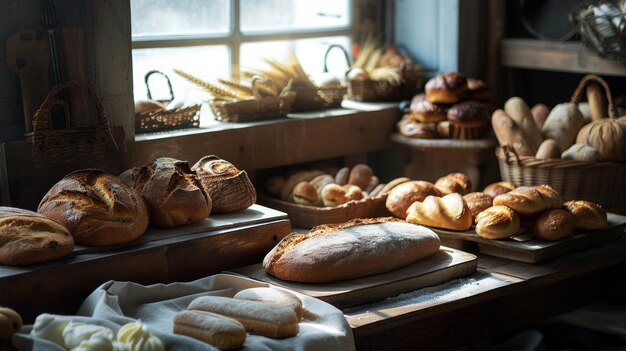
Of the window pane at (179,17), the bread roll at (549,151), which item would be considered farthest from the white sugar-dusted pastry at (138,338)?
the bread roll at (549,151)

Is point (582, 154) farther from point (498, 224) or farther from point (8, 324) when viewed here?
point (8, 324)

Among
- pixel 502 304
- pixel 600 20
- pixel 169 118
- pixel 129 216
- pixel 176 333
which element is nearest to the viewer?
pixel 176 333

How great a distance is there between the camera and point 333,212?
11.5ft

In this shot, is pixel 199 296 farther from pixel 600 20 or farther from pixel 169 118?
pixel 600 20

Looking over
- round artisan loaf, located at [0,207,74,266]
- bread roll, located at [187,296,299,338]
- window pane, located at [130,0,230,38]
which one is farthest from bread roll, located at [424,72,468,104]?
round artisan loaf, located at [0,207,74,266]

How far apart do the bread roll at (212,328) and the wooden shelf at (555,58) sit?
8.32 feet

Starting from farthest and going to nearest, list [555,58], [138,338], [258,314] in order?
[555,58] → [258,314] → [138,338]

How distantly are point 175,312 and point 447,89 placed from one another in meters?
1.98

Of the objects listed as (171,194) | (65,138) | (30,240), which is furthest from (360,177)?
(30,240)

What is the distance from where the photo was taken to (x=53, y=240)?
2510 millimetres

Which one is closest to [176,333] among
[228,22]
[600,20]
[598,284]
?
[598,284]

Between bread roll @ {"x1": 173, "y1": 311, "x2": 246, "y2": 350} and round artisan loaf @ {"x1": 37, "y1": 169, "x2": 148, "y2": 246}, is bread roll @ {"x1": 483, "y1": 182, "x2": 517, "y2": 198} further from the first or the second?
bread roll @ {"x1": 173, "y1": 311, "x2": 246, "y2": 350}

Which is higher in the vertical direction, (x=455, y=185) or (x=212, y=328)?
(x=455, y=185)

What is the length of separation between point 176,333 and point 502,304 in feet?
4.01
